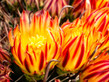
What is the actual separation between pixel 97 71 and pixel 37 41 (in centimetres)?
17

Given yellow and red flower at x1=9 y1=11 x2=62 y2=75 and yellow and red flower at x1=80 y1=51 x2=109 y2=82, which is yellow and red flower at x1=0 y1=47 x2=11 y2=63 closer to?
yellow and red flower at x1=9 y1=11 x2=62 y2=75

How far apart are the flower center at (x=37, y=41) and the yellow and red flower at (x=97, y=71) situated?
129 mm

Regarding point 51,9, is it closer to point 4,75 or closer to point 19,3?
point 19,3

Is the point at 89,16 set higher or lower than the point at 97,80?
higher

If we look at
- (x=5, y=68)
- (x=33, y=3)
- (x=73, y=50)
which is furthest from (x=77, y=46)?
(x=33, y=3)

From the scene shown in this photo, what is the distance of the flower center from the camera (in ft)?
1.59

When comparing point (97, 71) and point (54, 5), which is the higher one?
point (54, 5)

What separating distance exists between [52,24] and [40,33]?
59mm

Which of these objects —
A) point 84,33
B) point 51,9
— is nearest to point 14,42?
point 84,33

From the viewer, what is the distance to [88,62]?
48 cm

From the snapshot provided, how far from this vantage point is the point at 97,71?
1.51 ft

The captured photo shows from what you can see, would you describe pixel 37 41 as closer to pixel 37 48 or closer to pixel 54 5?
pixel 37 48

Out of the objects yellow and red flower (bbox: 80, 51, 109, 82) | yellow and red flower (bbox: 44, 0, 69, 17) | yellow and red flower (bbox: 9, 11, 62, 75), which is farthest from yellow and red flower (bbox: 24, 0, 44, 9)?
yellow and red flower (bbox: 80, 51, 109, 82)

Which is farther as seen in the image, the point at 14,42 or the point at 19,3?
the point at 19,3
